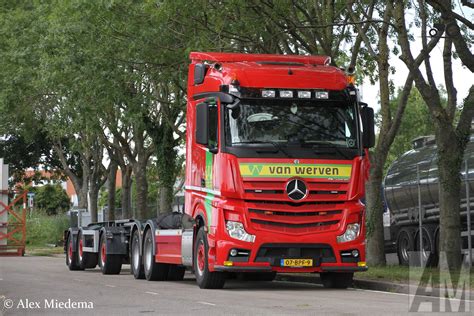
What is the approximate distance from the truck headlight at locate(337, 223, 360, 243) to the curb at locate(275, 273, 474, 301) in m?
1.08

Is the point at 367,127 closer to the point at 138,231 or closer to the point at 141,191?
the point at 138,231

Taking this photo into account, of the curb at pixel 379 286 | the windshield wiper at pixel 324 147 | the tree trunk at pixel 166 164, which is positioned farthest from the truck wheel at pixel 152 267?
the tree trunk at pixel 166 164

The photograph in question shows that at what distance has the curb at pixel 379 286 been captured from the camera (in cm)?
1734

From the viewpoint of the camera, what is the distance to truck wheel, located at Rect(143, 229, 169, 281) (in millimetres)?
23469

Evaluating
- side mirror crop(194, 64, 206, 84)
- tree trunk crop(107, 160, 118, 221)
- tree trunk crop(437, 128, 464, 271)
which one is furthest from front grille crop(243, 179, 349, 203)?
tree trunk crop(107, 160, 118, 221)

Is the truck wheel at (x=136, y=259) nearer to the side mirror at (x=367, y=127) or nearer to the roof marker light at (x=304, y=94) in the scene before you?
the roof marker light at (x=304, y=94)

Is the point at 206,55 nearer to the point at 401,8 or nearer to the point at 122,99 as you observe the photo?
the point at 401,8

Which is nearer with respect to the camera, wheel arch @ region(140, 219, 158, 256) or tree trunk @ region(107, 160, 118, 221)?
wheel arch @ region(140, 219, 158, 256)

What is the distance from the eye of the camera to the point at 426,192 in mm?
28406

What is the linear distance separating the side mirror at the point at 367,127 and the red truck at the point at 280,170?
0.06 feet

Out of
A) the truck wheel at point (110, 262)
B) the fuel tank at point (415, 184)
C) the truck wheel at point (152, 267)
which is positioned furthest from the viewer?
the fuel tank at point (415, 184)

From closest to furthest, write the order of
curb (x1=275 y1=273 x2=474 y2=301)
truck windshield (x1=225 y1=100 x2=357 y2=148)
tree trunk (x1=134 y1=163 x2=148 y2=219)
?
curb (x1=275 y1=273 x2=474 y2=301) < truck windshield (x1=225 y1=100 x2=357 y2=148) < tree trunk (x1=134 y1=163 x2=148 y2=219)

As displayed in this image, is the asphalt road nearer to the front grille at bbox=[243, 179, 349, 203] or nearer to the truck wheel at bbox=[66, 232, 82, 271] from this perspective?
the front grille at bbox=[243, 179, 349, 203]

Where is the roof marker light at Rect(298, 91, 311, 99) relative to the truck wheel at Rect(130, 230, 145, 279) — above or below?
above
